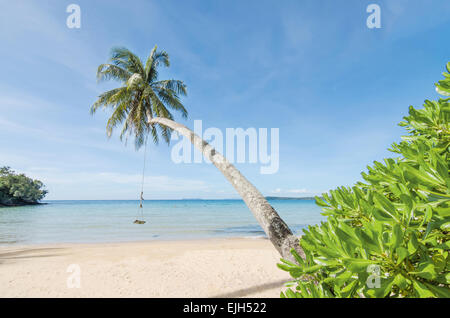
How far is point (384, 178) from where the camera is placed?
910 mm

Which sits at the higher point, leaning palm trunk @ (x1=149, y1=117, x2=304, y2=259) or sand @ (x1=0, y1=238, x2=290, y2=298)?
leaning palm trunk @ (x1=149, y1=117, x2=304, y2=259)

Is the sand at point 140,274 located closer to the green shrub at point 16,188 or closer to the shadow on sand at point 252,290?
the shadow on sand at point 252,290

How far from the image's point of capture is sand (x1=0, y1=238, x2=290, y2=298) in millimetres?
4844

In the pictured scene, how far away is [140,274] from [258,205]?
5.30m

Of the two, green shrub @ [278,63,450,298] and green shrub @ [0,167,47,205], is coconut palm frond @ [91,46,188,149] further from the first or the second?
green shrub @ [0,167,47,205]

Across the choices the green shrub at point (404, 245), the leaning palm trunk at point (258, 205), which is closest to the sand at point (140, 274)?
the leaning palm trunk at point (258, 205)

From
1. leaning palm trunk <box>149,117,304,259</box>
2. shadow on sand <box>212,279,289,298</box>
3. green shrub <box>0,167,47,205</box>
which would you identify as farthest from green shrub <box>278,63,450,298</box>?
green shrub <box>0,167,47,205</box>

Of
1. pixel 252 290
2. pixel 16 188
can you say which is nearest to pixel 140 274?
pixel 252 290

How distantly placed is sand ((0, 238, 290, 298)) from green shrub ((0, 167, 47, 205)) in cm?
4702
